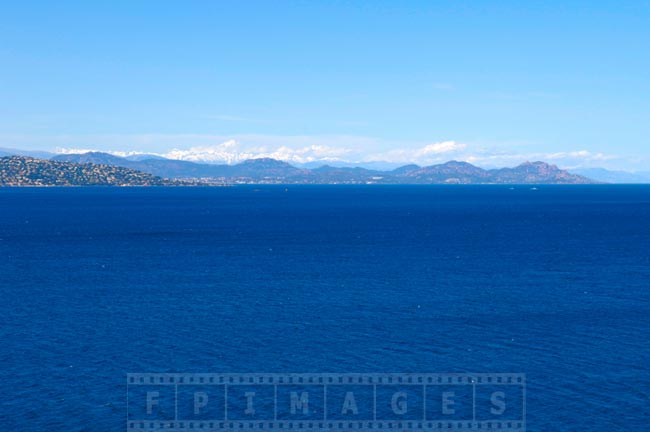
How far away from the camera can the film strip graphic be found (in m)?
54.6

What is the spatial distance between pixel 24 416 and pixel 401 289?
62.7 m

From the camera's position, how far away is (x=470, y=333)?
78.4m

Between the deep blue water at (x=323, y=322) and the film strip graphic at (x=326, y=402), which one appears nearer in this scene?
the film strip graphic at (x=326, y=402)

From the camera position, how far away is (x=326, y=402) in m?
59.1

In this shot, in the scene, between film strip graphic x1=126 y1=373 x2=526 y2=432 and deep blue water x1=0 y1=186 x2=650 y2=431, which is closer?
film strip graphic x1=126 y1=373 x2=526 y2=432

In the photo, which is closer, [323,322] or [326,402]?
[326,402]

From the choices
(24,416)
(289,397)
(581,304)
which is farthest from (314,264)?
(24,416)

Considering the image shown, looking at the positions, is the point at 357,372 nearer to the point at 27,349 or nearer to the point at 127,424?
the point at 127,424

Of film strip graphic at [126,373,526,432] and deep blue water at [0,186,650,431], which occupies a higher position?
deep blue water at [0,186,650,431]

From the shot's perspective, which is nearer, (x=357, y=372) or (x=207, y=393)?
(x=207, y=393)

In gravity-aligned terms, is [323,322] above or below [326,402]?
above

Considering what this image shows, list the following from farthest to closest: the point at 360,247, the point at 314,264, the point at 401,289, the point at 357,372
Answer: the point at 360,247 < the point at 314,264 < the point at 401,289 < the point at 357,372

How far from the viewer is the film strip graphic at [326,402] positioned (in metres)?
54.6

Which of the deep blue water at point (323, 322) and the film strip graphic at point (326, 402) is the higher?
the deep blue water at point (323, 322)
